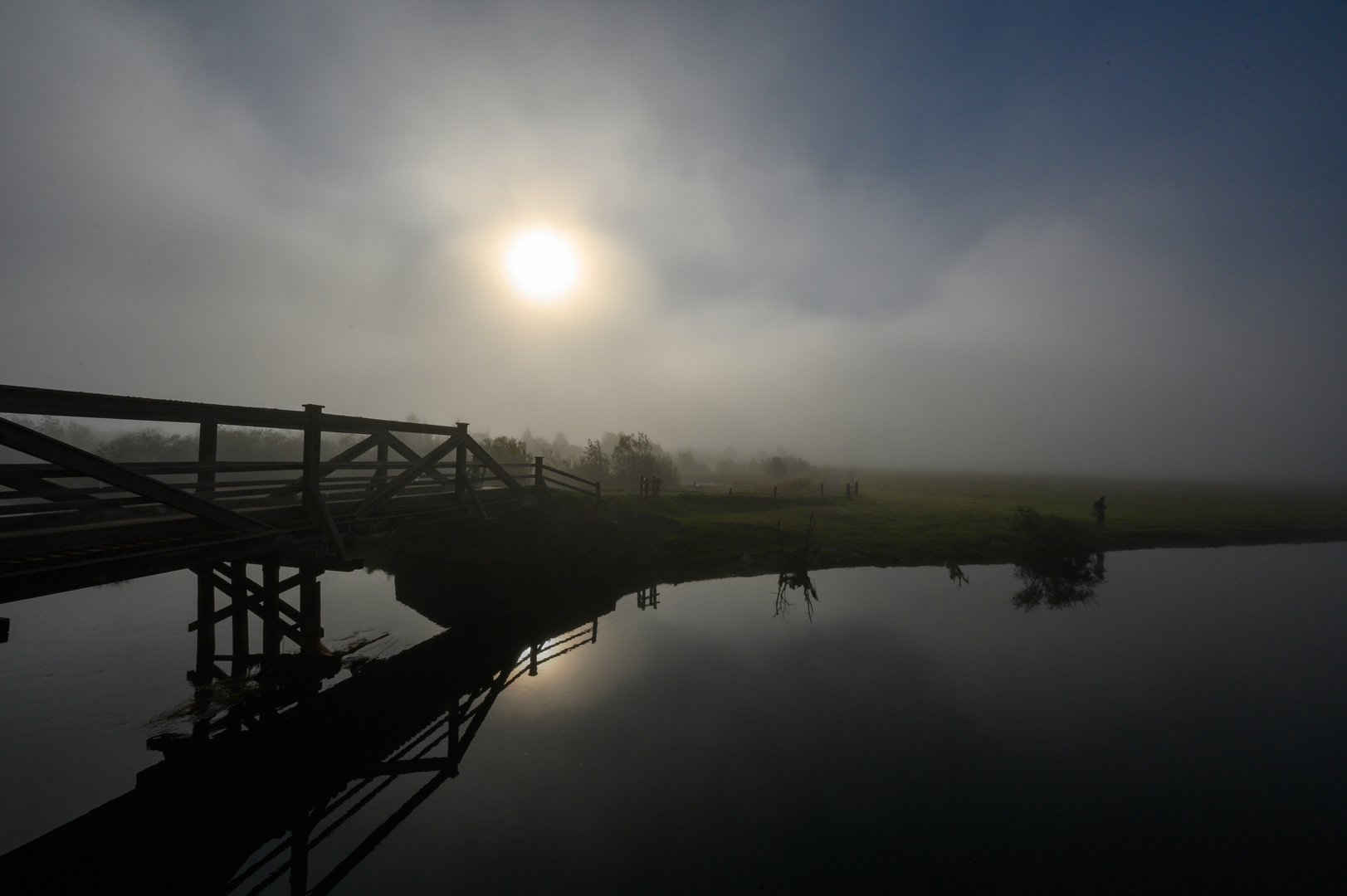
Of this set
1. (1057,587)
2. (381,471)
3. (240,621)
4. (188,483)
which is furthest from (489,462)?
(1057,587)

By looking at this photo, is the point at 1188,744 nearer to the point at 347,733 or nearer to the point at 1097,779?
the point at 1097,779

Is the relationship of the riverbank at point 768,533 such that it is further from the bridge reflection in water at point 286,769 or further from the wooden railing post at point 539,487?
the bridge reflection in water at point 286,769

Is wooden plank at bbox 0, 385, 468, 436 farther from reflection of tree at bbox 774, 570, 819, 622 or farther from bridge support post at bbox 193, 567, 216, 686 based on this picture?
reflection of tree at bbox 774, 570, 819, 622

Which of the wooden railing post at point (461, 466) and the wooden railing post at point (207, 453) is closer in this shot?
the wooden railing post at point (207, 453)

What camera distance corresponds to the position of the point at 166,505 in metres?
9.92

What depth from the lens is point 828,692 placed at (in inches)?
534

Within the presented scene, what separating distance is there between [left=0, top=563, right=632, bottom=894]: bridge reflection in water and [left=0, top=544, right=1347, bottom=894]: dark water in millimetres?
112

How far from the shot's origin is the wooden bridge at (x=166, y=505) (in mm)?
7551

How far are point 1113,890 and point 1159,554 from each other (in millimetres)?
37310

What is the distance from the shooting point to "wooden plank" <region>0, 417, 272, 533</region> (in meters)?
6.81

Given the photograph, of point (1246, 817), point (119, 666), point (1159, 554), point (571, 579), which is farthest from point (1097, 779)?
point (1159, 554)

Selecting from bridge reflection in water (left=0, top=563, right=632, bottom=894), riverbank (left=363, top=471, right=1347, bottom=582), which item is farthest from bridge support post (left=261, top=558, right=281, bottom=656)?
riverbank (left=363, top=471, right=1347, bottom=582)

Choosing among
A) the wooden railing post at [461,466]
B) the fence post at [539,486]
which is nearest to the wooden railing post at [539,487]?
the fence post at [539,486]

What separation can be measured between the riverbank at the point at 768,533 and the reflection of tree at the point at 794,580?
72 cm
